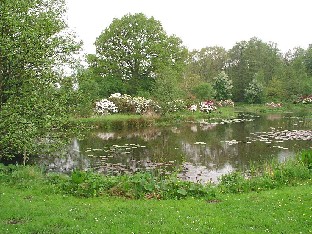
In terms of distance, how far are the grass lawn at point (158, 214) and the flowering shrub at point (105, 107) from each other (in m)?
31.2

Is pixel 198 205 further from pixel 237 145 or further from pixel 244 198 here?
pixel 237 145

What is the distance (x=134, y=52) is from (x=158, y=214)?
1909 inches

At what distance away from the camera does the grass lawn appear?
7832 mm

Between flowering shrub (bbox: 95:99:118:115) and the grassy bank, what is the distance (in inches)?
1120

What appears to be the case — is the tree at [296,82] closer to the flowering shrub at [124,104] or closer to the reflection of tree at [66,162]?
the flowering shrub at [124,104]

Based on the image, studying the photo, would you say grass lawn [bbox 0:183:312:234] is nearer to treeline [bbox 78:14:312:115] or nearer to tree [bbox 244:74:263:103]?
treeline [bbox 78:14:312:115]

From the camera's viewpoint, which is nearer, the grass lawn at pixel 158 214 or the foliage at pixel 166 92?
the grass lawn at pixel 158 214

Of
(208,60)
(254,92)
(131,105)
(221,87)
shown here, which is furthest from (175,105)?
(208,60)

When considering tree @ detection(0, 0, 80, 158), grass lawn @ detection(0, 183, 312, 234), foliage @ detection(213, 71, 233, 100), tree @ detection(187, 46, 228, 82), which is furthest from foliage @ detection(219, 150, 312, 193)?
tree @ detection(187, 46, 228, 82)

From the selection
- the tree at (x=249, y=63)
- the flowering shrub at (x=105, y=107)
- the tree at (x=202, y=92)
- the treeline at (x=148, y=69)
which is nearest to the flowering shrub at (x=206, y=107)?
the treeline at (x=148, y=69)

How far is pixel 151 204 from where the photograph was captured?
32.1 ft

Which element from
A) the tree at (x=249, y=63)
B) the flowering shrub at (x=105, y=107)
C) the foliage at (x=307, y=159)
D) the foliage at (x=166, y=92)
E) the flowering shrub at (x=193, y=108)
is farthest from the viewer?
the tree at (x=249, y=63)

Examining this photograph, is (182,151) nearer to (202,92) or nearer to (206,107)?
(206,107)

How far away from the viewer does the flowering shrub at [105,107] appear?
137ft
